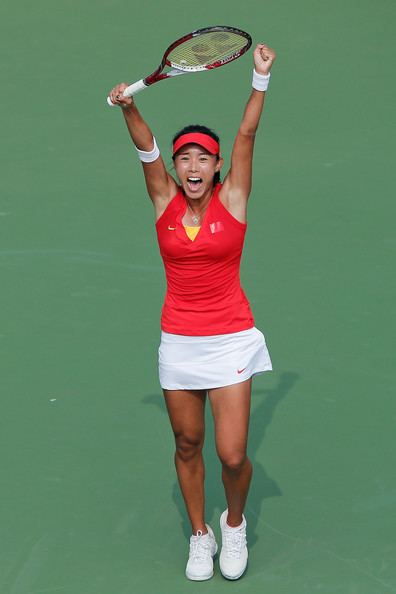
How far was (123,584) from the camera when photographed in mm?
7109

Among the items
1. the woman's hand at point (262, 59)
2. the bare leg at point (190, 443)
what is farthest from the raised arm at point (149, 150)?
the bare leg at point (190, 443)

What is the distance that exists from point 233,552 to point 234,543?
A: 46 mm

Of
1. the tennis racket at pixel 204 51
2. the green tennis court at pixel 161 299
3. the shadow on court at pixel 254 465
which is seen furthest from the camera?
the shadow on court at pixel 254 465

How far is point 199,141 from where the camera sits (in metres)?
7.05

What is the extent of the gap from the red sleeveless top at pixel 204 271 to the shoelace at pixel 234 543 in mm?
1073

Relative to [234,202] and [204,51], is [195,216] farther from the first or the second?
[204,51]

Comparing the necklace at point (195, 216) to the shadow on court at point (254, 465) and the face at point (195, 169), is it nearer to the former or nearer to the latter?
the face at point (195, 169)

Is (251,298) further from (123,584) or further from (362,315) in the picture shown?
(123,584)

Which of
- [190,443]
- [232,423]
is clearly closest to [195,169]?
[232,423]

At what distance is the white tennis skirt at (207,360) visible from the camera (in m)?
7.00

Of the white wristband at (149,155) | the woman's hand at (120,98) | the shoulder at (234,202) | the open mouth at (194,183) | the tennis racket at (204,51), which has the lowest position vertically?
the shoulder at (234,202)

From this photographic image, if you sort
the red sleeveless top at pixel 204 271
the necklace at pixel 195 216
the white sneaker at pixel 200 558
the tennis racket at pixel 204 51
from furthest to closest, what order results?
the tennis racket at pixel 204 51 → the white sneaker at pixel 200 558 → the necklace at pixel 195 216 → the red sleeveless top at pixel 204 271

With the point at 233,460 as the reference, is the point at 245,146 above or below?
above

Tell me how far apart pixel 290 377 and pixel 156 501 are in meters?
1.55
